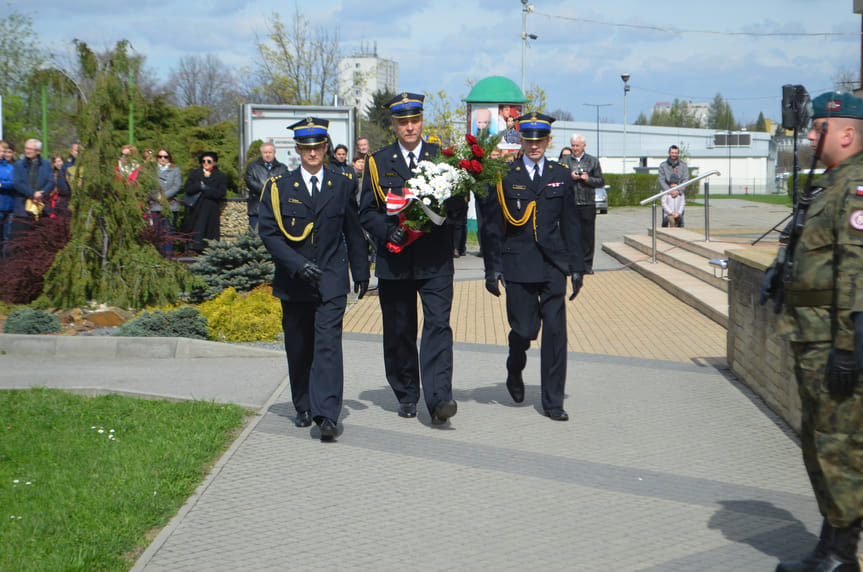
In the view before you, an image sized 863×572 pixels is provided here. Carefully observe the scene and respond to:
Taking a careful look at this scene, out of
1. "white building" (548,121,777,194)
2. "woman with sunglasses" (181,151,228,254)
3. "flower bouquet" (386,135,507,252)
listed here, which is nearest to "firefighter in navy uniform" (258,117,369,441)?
"flower bouquet" (386,135,507,252)

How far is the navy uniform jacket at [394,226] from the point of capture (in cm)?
699

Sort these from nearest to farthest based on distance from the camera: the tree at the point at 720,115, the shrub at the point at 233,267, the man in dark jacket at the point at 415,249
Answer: the man in dark jacket at the point at 415,249 < the shrub at the point at 233,267 < the tree at the point at 720,115

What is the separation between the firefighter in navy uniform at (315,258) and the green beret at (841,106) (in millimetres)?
3423

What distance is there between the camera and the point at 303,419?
7.04m

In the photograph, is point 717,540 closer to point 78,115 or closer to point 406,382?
point 406,382

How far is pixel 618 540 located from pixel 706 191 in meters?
14.3

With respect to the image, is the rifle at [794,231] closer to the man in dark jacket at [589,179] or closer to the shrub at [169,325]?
the shrub at [169,325]

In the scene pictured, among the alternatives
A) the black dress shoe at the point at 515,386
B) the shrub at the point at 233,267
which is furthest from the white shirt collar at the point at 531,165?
the shrub at the point at 233,267

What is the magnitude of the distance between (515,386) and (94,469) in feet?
A: 10.9

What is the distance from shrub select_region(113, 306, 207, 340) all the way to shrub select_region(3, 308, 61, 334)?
2.32 feet

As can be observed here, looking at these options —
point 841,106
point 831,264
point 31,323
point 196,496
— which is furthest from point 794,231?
point 31,323

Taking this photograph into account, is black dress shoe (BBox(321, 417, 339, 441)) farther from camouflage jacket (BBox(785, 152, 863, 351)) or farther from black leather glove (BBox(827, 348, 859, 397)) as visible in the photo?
black leather glove (BBox(827, 348, 859, 397))

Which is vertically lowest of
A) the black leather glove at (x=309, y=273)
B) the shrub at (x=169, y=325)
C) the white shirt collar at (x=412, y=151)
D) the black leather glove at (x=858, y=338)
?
the shrub at (x=169, y=325)

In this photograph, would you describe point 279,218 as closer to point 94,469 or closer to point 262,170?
point 94,469
